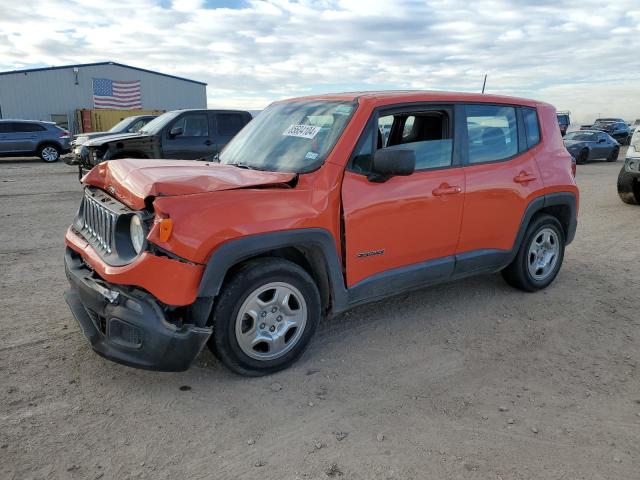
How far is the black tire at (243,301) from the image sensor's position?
3.07 m

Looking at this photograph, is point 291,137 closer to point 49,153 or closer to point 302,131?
point 302,131

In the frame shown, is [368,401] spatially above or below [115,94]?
below

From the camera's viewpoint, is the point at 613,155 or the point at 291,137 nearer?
the point at 291,137

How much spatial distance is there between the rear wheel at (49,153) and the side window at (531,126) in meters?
18.5

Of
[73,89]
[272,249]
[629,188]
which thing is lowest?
[629,188]

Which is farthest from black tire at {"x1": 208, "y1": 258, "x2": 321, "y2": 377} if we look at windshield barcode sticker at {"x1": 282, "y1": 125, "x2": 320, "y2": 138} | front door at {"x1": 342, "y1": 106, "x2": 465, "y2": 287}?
windshield barcode sticker at {"x1": 282, "y1": 125, "x2": 320, "y2": 138}

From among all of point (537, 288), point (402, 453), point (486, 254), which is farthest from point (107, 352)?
point (537, 288)

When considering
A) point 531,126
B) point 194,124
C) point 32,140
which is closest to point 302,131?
point 531,126

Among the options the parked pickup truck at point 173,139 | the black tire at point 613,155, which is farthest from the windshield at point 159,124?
the black tire at point 613,155

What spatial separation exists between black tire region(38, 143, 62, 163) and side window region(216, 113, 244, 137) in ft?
34.2

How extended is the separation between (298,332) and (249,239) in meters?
0.78

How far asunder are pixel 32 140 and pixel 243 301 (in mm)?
18725

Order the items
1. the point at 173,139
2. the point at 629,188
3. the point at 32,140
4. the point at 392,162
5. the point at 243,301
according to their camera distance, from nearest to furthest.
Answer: the point at 243,301, the point at 392,162, the point at 629,188, the point at 173,139, the point at 32,140

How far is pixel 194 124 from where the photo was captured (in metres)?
11.4
